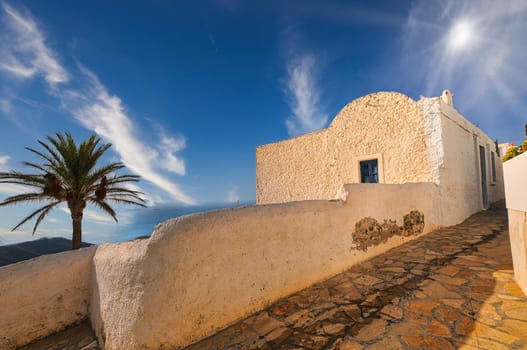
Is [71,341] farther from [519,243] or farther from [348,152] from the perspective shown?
[348,152]

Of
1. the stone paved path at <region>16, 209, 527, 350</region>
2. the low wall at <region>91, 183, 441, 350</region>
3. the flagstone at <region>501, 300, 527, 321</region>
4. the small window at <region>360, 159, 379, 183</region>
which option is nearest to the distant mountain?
the low wall at <region>91, 183, 441, 350</region>

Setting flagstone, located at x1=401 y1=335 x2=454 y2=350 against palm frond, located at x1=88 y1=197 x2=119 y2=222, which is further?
palm frond, located at x1=88 y1=197 x2=119 y2=222

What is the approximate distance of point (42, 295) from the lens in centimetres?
244

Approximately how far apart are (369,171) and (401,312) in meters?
6.16

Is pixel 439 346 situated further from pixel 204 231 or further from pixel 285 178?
pixel 285 178

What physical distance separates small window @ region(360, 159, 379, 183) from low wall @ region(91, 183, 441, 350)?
16.9ft

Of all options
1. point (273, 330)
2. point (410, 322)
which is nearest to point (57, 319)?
point (273, 330)

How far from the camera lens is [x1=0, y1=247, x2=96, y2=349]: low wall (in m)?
2.30

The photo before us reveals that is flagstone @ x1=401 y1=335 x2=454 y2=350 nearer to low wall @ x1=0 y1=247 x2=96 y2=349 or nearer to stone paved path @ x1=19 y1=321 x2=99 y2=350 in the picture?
stone paved path @ x1=19 y1=321 x2=99 y2=350

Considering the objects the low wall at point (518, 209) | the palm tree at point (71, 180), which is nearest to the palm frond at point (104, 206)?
the palm tree at point (71, 180)

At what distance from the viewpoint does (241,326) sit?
221 centimetres

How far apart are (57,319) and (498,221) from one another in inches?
350

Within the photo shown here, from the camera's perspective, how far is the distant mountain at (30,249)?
10195 mm

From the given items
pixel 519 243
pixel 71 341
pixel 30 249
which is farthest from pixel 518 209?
pixel 30 249
